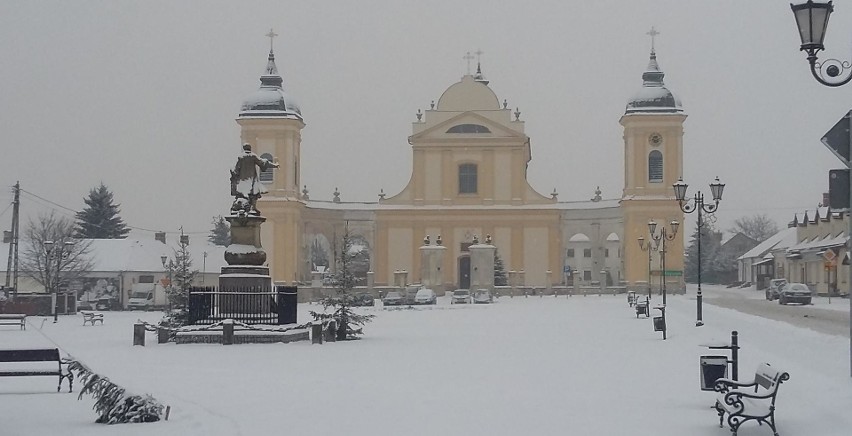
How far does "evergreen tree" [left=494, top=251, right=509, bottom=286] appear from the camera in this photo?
67.2 metres

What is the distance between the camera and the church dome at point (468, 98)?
7294 cm

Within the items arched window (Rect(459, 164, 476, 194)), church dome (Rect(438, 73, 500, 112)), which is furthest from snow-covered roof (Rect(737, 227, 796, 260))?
church dome (Rect(438, 73, 500, 112))

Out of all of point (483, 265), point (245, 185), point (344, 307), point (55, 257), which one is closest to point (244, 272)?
point (245, 185)

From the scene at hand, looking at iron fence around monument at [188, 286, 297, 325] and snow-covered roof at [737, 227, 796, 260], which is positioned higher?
snow-covered roof at [737, 227, 796, 260]

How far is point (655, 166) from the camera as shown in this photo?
66.9m

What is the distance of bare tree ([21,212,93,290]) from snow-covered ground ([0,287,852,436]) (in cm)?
3183

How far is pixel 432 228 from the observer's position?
71438mm

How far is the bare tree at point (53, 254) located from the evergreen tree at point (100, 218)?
371 inches

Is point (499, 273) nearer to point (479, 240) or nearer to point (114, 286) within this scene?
point (479, 240)

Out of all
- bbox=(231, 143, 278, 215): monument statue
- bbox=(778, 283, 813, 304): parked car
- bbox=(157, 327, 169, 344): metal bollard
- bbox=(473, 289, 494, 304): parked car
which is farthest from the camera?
bbox=(473, 289, 494, 304): parked car

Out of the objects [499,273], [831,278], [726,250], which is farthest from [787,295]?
[726,250]

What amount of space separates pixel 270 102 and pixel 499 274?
686 inches

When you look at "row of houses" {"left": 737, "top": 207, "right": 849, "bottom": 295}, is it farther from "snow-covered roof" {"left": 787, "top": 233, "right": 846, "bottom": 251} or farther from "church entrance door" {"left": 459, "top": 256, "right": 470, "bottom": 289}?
"church entrance door" {"left": 459, "top": 256, "right": 470, "bottom": 289}

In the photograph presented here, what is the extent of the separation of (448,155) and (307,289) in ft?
46.8
